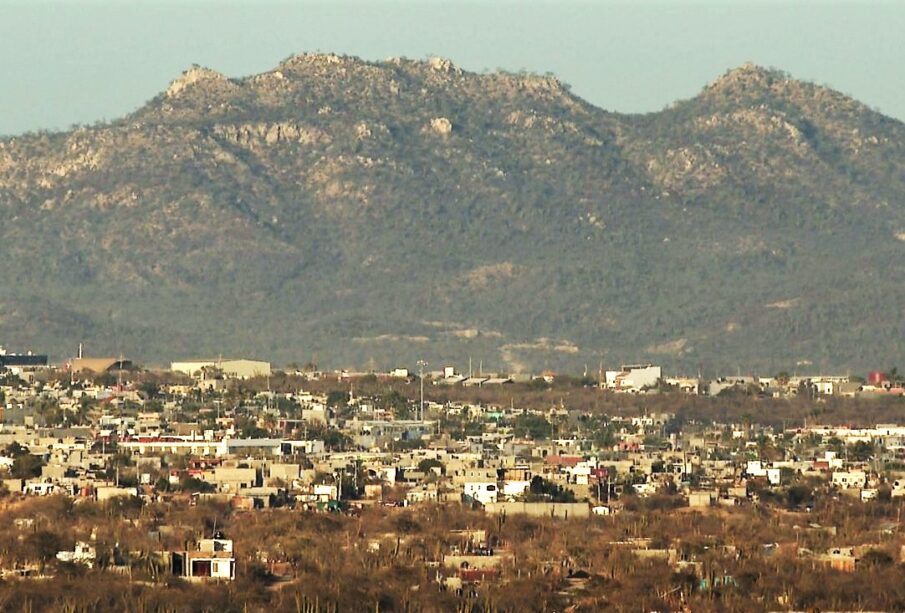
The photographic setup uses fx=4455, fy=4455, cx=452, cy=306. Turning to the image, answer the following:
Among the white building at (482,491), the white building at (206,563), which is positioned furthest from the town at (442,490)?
the white building at (482,491)

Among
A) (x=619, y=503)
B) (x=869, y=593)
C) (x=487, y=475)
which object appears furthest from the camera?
(x=487, y=475)

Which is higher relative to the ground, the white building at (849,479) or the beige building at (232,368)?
the beige building at (232,368)

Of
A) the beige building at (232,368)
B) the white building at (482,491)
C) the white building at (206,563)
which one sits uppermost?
the beige building at (232,368)

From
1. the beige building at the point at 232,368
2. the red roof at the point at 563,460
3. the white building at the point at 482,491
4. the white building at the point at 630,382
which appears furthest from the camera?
the white building at the point at 630,382

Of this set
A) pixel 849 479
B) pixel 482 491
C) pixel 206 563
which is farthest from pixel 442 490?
pixel 206 563

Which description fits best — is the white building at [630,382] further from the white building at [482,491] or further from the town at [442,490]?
the white building at [482,491]

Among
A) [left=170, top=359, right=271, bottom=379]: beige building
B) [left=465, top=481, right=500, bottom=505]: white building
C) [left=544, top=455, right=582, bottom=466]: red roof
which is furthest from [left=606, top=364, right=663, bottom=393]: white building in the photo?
[left=465, top=481, right=500, bottom=505]: white building

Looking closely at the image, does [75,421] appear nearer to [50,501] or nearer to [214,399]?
[214,399]

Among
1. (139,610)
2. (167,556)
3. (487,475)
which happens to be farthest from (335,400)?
(139,610)

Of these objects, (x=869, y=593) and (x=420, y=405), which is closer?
(x=869, y=593)
